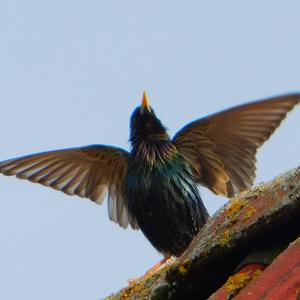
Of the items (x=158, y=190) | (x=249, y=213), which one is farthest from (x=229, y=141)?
(x=249, y=213)

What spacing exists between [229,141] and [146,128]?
41 cm

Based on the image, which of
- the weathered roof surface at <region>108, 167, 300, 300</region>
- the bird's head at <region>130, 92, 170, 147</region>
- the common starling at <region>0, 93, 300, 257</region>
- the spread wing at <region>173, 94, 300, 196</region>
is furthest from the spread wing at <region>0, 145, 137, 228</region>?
the weathered roof surface at <region>108, 167, 300, 300</region>

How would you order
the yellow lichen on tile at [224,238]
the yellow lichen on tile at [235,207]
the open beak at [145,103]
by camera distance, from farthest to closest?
the open beak at [145,103], the yellow lichen on tile at [235,207], the yellow lichen on tile at [224,238]

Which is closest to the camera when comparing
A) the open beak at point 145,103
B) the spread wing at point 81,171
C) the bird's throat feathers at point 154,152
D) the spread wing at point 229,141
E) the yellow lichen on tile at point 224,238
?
the yellow lichen on tile at point 224,238

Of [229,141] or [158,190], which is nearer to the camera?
[158,190]

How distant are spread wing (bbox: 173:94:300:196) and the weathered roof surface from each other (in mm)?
2198

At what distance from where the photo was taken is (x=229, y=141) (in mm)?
5059

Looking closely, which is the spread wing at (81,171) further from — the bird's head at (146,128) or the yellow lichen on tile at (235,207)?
the yellow lichen on tile at (235,207)

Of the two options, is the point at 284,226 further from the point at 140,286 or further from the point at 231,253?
the point at 140,286

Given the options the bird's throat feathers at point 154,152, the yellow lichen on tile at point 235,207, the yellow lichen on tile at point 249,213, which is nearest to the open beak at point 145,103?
the bird's throat feathers at point 154,152

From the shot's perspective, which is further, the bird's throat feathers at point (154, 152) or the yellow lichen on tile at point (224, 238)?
the bird's throat feathers at point (154, 152)

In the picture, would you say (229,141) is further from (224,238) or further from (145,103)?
(224,238)

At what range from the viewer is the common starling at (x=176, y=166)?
4652 mm

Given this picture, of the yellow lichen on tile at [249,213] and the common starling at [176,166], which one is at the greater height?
the common starling at [176,166]
